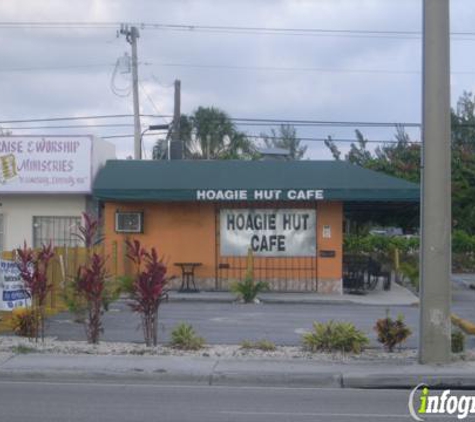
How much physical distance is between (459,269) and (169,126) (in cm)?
1428

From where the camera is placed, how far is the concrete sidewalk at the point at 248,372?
13.9 metres

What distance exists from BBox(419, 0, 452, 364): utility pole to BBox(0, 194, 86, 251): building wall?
1514 centimetres

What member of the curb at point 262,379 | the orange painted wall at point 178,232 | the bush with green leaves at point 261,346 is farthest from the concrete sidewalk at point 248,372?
the orange painted wall at point 178,232

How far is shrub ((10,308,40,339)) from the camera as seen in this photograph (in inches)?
683

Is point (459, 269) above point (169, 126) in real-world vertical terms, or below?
below

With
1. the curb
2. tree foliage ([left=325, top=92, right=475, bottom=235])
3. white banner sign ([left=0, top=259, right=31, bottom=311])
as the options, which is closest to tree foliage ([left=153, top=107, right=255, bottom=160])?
tree foliage ([left=325, top=92, right=475, bottom=235])

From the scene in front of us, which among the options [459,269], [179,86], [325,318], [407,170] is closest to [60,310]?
[325,318]

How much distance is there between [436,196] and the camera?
48.6 feet

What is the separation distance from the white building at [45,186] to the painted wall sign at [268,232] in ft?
13.5

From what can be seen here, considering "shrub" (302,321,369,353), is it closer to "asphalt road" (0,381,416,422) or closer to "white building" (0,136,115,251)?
"asphalt road" (0,381,416,422)

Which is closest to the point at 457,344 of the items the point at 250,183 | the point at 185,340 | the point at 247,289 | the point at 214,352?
the point at 214,352

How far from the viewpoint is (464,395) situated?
42.3ft

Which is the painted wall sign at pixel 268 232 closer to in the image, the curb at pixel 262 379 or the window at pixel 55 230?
the window at pixel 55 230

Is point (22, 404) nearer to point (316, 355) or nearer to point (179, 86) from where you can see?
point (316, 355)
